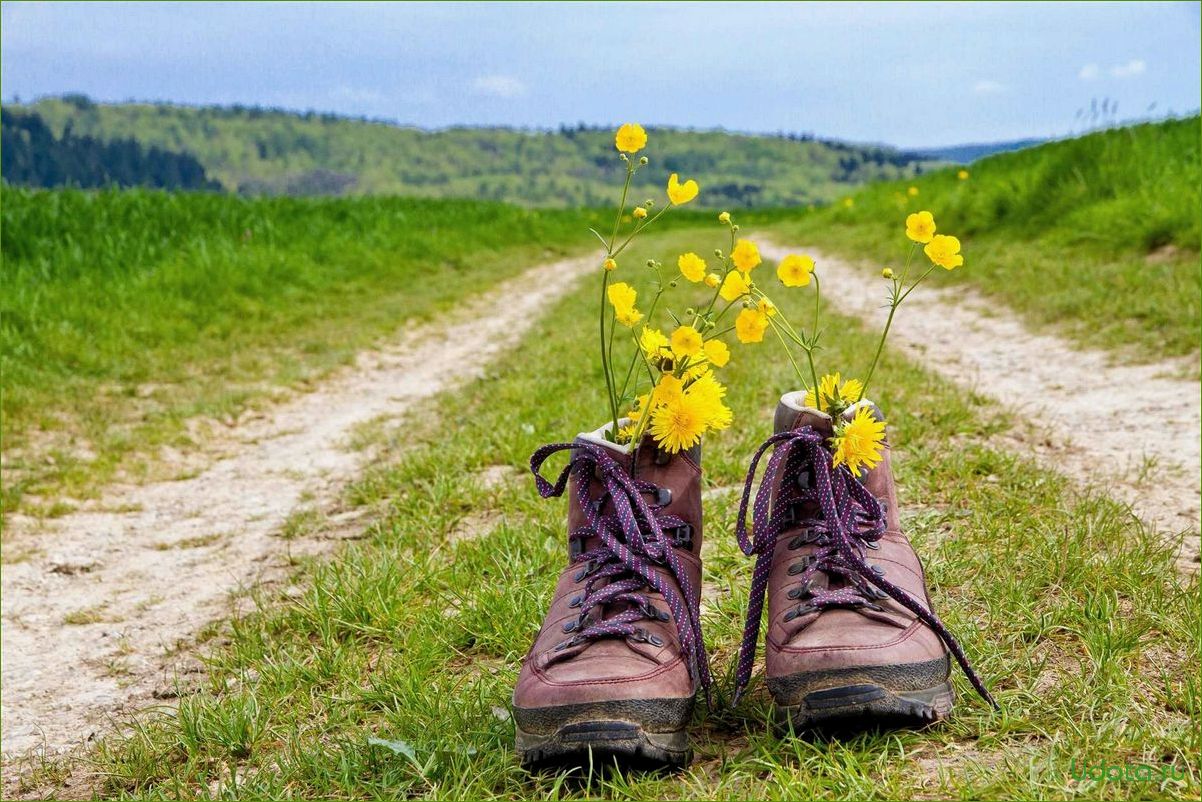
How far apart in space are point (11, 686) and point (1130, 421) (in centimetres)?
465

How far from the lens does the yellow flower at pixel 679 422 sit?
1943 millimetres

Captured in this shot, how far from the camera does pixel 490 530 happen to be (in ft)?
10.8

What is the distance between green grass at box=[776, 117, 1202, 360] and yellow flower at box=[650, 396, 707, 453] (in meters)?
4.54

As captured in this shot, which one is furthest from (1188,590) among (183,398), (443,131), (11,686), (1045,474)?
(443,131)

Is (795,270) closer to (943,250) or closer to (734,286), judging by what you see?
(734,286)

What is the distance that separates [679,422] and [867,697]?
649 mm

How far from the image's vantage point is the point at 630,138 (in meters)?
1.94

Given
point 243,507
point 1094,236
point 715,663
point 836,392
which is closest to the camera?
point 836,392

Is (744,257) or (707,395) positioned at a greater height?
(744,257)

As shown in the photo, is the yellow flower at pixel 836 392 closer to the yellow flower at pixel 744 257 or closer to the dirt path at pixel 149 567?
the yellow flower at pixel 744 257

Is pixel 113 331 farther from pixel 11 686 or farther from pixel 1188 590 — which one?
pixel 1188 590

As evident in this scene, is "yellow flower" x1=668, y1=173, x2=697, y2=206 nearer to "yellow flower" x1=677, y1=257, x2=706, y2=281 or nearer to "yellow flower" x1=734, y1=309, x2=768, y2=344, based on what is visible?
"yellow flower" x1=677, y1=257, x2=706, y2=281

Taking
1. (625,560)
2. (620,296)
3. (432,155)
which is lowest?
(625,560)

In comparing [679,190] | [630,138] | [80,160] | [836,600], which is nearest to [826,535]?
[836,600]
